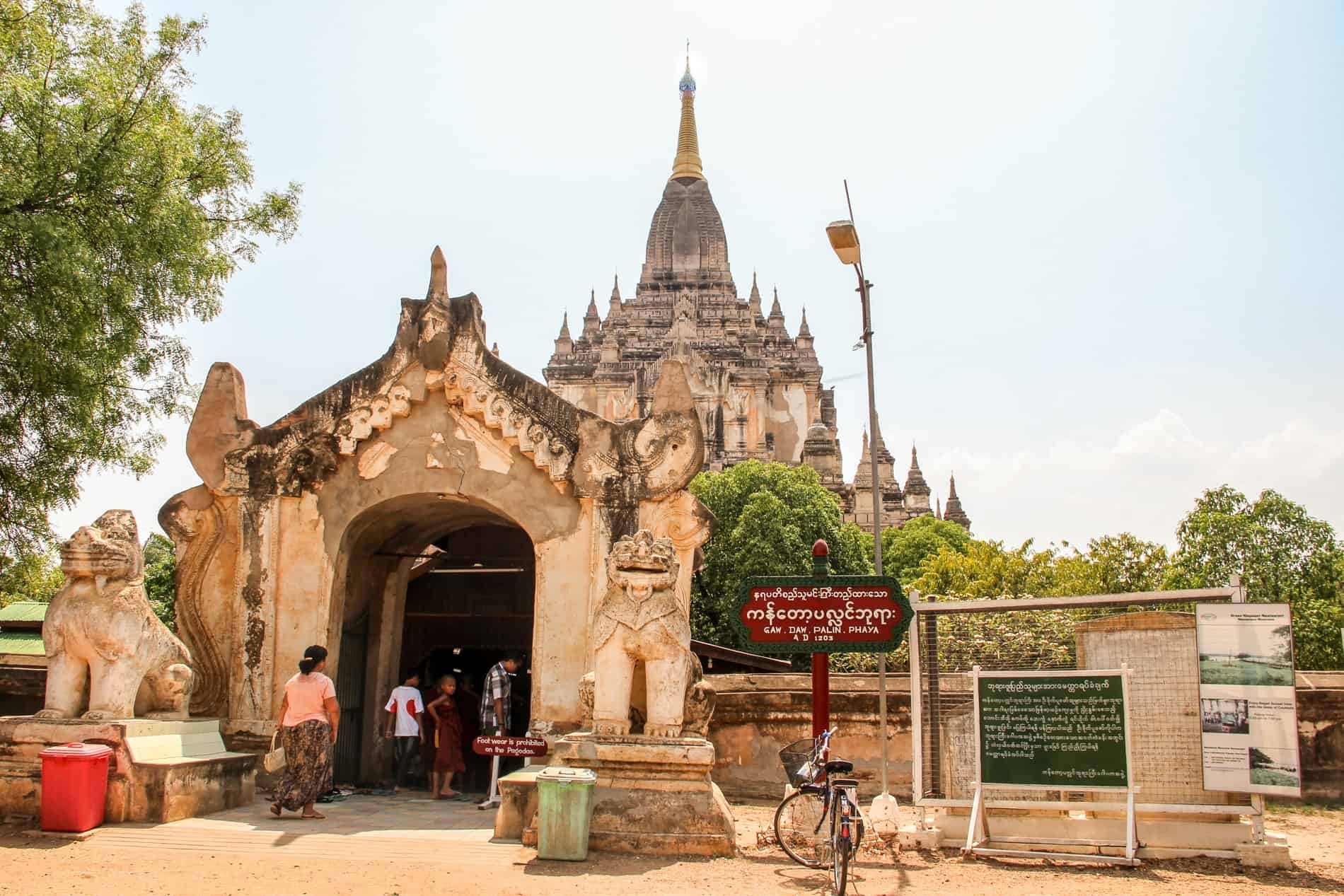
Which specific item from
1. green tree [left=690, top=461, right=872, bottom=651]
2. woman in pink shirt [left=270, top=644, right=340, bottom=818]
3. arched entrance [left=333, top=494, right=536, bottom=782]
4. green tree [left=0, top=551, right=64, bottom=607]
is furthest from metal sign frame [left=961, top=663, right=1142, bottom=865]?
green tree [left=690, top=461, right=872, bottom=651]

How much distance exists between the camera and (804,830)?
9133 millimetres

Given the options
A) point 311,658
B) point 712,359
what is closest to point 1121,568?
point 311,658

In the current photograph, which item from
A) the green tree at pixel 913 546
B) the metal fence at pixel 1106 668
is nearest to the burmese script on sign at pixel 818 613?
the metal fence at pixel 1106 668

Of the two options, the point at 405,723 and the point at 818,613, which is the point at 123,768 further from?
the point at 818,613

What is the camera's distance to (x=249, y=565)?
1188 centimetres

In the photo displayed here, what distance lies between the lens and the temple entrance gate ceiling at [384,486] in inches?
452

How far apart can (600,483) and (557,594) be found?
1.16 metres

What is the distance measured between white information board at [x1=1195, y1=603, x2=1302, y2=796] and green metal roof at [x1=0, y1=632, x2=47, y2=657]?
19470 millimetres

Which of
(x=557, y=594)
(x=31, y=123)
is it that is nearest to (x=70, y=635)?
(x=557, y=594)

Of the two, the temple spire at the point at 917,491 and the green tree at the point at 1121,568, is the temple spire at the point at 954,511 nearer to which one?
the temple spire at the point at 917,491

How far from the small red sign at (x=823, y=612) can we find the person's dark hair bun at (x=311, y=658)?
3.69m

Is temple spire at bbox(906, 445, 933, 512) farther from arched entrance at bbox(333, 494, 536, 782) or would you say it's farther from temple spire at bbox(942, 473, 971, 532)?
arched entrance at bbox(333, 494, 536, 782)

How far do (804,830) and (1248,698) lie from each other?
137 inches

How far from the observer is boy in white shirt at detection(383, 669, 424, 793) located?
40.2 feet
